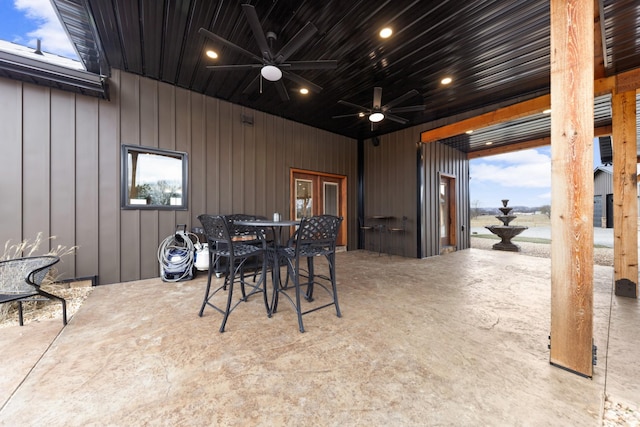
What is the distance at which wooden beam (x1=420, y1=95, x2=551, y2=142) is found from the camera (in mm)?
3793

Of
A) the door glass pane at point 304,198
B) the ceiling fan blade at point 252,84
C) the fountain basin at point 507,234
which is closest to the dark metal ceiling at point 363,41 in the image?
the ceiling fan blade at point 252,84

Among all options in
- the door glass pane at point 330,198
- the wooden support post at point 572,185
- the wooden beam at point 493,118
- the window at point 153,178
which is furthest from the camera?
the door glass pane at point 330,198

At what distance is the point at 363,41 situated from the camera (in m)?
2.83

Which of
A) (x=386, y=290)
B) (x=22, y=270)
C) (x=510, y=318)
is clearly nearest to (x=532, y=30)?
(x=510, y=318)

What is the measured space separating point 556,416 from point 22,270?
400 centimetres

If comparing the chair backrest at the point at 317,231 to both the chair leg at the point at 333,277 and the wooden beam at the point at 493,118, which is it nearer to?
the chair leg at the point at 333,277

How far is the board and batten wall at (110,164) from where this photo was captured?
282 cm

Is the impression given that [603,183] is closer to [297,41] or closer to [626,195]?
[626,195]

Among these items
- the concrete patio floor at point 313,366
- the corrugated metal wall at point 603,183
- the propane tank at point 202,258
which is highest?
the corrugated metal wall at point 603,183

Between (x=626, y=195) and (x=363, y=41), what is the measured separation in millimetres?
3888

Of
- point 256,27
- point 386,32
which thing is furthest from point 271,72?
point 386,32

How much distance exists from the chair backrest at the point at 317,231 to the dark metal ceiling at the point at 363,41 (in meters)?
2.22

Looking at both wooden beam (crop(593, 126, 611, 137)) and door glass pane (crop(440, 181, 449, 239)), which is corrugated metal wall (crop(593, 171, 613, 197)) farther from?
door glass pane (crop(440, 181, 449, 239))

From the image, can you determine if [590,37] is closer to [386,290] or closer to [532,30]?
[532,30]
